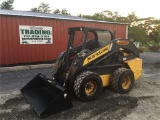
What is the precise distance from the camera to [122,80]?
644 centimetres

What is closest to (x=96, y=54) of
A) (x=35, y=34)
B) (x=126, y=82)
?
(x=126, y=82)

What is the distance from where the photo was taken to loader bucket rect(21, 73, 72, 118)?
4840 millimetres

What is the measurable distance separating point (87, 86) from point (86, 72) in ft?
1.27

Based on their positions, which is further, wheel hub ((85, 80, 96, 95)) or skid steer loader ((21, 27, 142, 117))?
wheel hub ((85, 80, 96, 95))

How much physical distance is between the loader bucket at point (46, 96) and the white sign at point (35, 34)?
5.76m

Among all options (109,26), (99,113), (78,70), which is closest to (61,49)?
(109,26)

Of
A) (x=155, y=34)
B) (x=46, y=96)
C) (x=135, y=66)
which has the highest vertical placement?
(x=155, y=34)

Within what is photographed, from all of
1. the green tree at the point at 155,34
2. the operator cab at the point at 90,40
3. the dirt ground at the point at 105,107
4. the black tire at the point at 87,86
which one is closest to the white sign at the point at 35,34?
the dirt ground at the point at 105,107

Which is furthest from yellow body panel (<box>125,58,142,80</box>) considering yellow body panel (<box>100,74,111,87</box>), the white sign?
the white sign

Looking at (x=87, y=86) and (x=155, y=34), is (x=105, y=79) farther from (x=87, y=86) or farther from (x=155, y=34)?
(x=155, y=34)

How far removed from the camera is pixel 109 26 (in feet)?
49.3

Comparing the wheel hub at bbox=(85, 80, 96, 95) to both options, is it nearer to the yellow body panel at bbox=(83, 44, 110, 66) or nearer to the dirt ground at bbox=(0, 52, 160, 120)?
the dirt ground at bbox=(0, 52, 160, 120)

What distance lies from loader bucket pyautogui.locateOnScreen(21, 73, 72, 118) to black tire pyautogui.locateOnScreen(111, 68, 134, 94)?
5.92 feet

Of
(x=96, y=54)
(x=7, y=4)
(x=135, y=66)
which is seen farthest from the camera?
(x=7, y=4)
